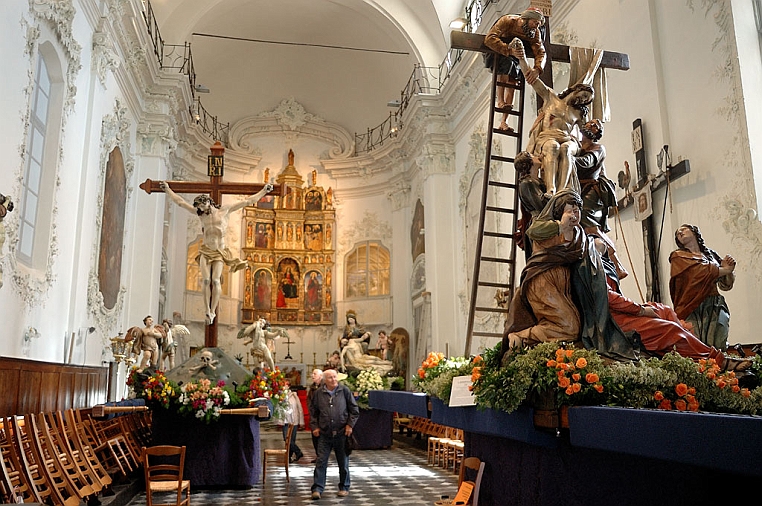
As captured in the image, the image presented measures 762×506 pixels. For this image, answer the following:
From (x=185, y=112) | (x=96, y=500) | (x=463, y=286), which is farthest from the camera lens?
(x=185, y=112)

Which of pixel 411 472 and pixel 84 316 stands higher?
pixel 84 316

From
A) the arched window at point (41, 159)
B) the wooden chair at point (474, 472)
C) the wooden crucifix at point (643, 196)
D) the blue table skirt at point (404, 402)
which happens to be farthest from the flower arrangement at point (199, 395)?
the wooden crucifix at point (643, 196)

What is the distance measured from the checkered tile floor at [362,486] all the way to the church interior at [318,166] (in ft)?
7.02

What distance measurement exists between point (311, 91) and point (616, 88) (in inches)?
639

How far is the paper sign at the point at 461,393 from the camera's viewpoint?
505 centimetres

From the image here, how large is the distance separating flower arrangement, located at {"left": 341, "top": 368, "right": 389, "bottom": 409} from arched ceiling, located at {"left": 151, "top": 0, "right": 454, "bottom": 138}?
31.0 feet

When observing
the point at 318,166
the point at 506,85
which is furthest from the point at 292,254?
the point at 506,85

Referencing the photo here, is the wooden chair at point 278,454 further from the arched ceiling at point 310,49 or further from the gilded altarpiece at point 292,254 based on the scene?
the arched ceiling at point 310,49

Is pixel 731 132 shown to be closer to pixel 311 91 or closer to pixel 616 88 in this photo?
pixel 616 88

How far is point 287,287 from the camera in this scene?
930 inches

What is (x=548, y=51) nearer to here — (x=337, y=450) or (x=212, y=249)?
(x=337, y=450)

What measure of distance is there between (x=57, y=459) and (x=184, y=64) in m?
14.5

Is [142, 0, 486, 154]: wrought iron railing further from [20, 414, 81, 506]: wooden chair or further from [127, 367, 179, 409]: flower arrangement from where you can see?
[20, 414, 81, 506]: wooden chair

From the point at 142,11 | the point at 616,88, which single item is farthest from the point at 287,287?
the point at 616,88
